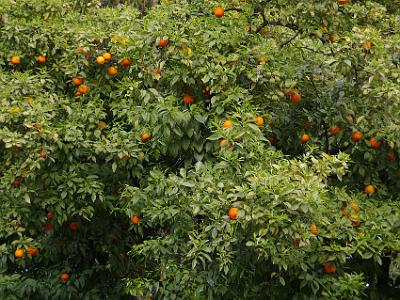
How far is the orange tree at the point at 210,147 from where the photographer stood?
415 centimetres

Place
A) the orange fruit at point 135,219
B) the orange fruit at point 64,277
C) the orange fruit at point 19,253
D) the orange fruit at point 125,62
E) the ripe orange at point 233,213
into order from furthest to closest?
1. the orange fruit at point 64,277
2. the orange fruit at point 19,253
3. the orange fruit at point 125,62
4. the orange fruit at point 135,219
5. the ripe orange at point 233,213

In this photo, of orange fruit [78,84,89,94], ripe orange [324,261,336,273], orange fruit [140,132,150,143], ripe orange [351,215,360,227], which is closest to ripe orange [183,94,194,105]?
orange fruit [140,132,150,143]

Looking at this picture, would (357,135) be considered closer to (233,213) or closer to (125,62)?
(233,213)

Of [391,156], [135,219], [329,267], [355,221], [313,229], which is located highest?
[313,229]

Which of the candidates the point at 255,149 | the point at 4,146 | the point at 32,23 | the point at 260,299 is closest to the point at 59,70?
the point at 32,23

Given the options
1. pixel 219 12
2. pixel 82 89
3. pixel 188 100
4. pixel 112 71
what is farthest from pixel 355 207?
pixel 82 89

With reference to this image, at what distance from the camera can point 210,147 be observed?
4.63 metres

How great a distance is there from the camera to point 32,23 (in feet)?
18.4

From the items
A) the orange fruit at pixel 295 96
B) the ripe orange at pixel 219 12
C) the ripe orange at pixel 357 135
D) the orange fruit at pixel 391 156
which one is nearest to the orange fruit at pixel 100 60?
the ripe orange at pixel 219 12

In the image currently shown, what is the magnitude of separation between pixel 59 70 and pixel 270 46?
167 centimetres

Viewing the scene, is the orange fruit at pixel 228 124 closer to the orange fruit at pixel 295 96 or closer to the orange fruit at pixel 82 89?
the orange fruit at pixel 295 96

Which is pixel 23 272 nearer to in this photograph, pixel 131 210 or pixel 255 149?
pixel 131 210

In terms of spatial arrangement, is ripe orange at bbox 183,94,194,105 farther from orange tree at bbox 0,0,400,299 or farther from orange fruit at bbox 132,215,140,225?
orange fruit at bbox 132,215,140,225

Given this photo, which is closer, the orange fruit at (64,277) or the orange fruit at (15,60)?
the orange fruit at (15,60)
